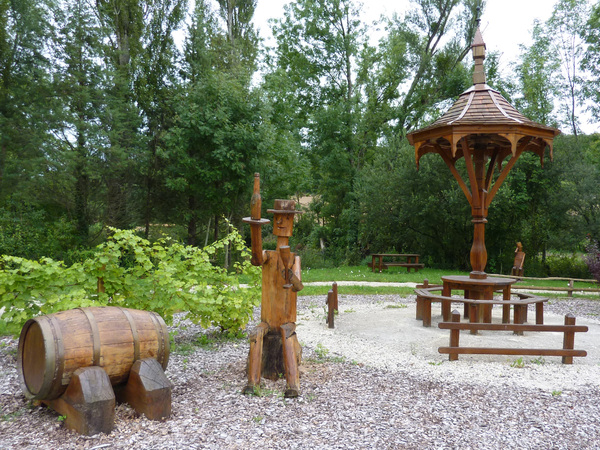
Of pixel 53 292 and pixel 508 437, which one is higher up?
pixel 53 292

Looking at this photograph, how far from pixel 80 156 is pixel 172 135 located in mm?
3270

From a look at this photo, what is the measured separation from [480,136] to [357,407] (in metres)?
5.65

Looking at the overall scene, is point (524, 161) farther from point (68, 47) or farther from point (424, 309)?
point (68, 47)

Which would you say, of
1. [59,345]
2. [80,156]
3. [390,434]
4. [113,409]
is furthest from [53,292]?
[80,156]

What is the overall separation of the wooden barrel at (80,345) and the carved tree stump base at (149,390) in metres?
0.10

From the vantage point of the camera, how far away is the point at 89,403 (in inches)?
138

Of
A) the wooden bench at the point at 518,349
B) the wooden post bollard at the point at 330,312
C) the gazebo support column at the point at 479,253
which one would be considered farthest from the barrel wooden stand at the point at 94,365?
the gazebo support column at the point at 479,253

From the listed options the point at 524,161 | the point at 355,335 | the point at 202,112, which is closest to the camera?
the point at 355,335

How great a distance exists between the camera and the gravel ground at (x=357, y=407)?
11.7ft

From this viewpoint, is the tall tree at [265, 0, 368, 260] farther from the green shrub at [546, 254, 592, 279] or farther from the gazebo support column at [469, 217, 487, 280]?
the gazebo support column at [469, 217, 487, 280]

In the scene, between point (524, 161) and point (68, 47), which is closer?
point (68, 47)

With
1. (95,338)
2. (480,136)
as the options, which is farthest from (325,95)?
(95,338)

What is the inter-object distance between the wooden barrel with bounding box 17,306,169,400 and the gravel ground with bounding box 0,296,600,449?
0.37m

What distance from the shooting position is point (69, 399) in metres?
3.69
